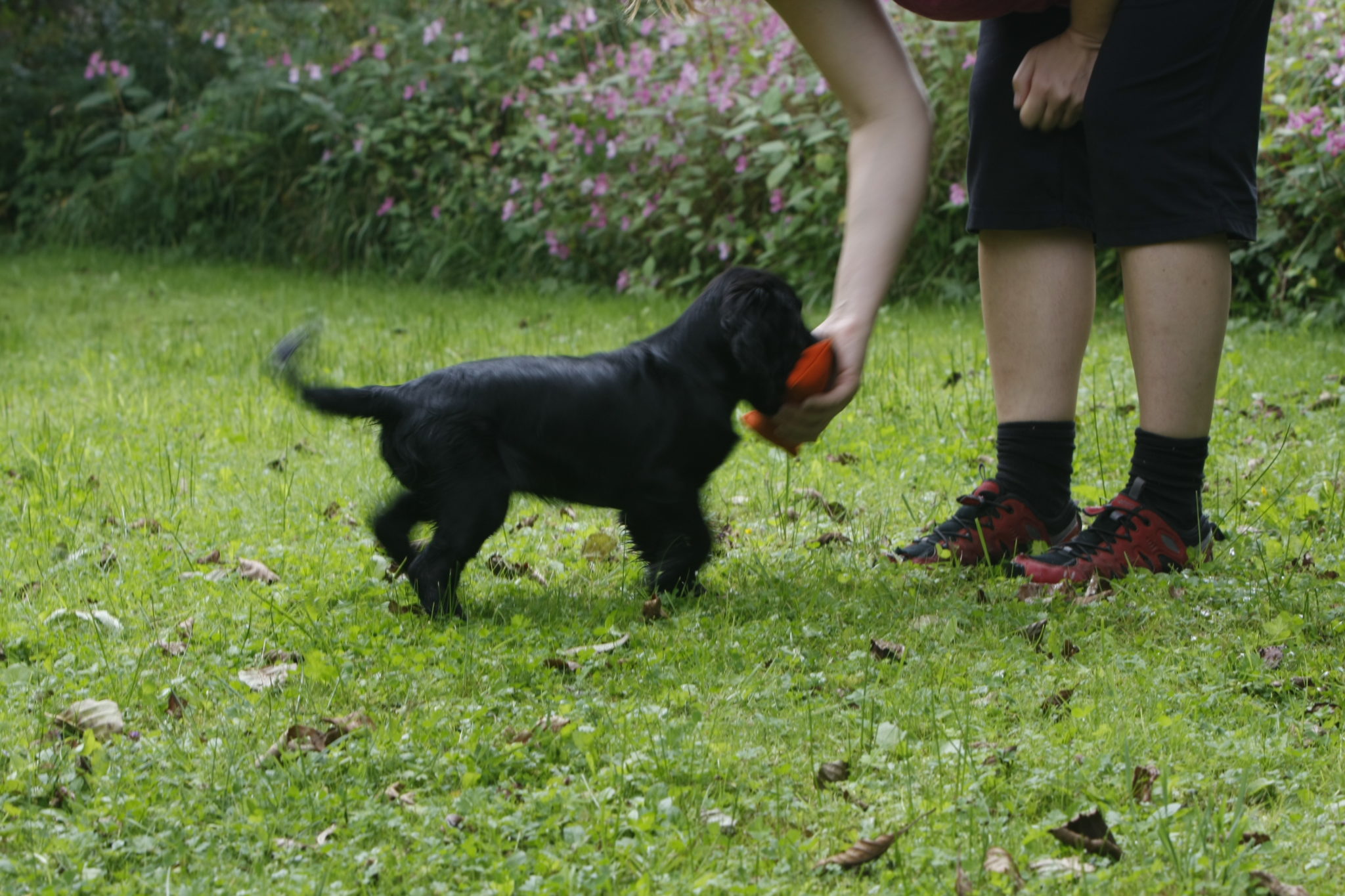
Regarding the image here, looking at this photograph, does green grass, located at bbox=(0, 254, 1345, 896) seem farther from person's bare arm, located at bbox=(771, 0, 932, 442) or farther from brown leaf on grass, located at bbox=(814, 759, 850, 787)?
person's bare arm, located at bbox=(771, 0, 932, 442)

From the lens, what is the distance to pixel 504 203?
8.88 meters

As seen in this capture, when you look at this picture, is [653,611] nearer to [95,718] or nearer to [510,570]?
[510,570]

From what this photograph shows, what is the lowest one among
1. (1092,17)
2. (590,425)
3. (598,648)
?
(598,648)

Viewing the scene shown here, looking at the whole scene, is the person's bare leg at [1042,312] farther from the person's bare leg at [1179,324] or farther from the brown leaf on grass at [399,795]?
the brown leaf on grass at [399,795]

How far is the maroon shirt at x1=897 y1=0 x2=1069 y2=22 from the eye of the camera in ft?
8.93

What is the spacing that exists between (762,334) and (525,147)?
6306 millimetres

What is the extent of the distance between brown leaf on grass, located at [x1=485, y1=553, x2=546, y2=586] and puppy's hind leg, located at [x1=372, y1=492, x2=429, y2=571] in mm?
220

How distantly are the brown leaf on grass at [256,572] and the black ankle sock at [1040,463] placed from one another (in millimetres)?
1691

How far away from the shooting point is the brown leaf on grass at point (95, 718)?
2.19 m

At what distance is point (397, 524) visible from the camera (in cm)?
296

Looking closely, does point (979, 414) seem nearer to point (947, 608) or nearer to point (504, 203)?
point (947, 608)

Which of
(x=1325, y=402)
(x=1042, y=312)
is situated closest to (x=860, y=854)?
(x=1042, y=312)

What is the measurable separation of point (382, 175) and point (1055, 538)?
7232 millimetres

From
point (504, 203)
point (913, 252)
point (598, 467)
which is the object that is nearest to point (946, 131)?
point (913, 252)
